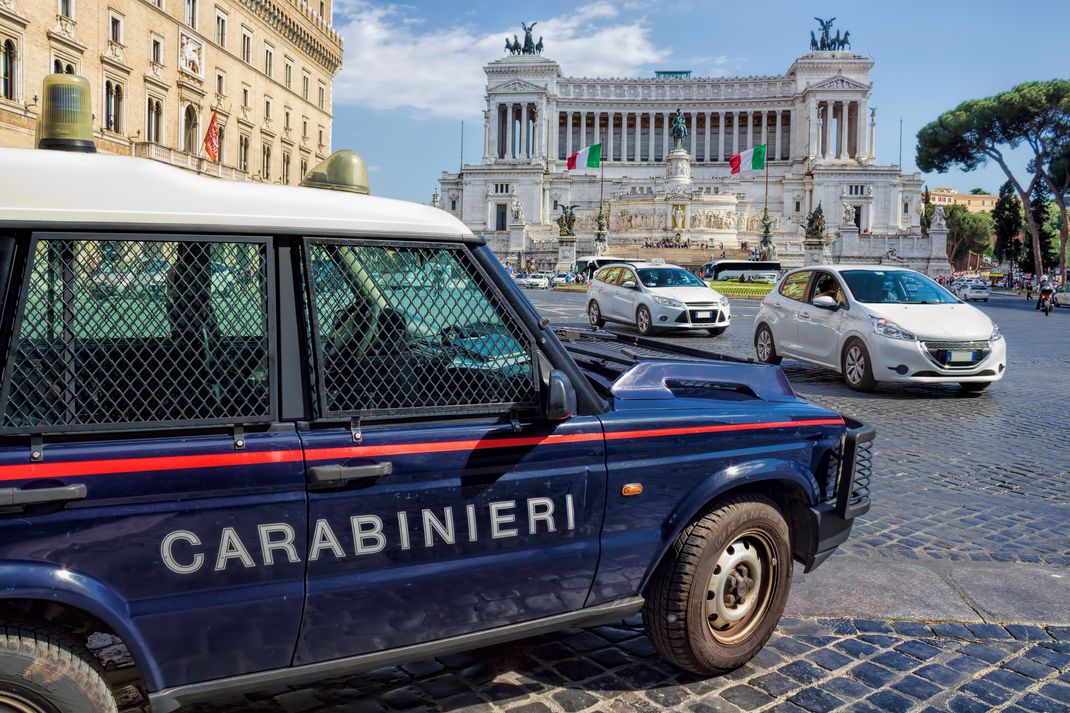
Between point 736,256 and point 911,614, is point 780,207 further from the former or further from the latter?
point 911,614

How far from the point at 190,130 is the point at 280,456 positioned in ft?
141

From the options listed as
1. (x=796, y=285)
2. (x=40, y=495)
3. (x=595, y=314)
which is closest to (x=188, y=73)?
(x=595, y=314)

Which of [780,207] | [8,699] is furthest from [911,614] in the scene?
[780,207]

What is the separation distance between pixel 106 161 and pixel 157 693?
4.79 feet

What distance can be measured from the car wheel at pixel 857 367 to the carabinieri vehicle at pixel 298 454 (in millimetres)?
8435

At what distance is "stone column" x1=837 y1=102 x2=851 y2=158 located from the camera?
88.4 m

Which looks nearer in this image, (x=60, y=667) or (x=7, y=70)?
(x=60, y=667)

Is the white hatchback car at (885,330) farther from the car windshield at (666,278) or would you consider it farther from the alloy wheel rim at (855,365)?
the car windshield at (666,278)

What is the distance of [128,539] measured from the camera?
7.80ft

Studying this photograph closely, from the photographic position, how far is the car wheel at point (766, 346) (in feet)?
44.9

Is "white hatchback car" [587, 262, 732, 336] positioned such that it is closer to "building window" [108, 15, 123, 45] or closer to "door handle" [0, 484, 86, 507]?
"door handle" [0, 484, 86, 507]

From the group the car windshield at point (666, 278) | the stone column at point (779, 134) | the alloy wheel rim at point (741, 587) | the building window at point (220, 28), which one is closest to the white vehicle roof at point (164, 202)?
the alloy wheel rim at point (741, 587)

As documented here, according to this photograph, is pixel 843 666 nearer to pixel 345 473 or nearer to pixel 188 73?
pixel 345 473

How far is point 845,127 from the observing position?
88.7 m
